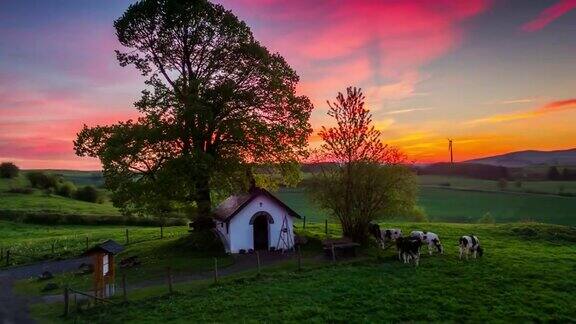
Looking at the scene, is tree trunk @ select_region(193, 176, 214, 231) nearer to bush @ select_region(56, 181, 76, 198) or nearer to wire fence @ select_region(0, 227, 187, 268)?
wire fence @ select_region(0, 227, 187, 268)

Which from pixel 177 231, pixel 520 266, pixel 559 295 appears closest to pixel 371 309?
pixel 559 295

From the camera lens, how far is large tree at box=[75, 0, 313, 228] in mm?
36062

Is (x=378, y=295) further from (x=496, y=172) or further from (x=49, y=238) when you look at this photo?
(x=496, y=172)

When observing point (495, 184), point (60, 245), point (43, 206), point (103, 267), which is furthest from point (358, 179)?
point (495, 184)

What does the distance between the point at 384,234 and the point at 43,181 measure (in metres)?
80.9

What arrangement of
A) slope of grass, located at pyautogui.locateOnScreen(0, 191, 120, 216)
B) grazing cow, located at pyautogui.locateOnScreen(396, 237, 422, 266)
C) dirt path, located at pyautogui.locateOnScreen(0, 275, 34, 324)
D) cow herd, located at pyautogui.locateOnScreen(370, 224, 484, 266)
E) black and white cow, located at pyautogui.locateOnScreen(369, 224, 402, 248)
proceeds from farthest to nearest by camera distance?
slope of grass, located at pyautogui.locateOnScreen(0, 191, 120, 216) → black and white cow, located at pyautogui.locateOnScreen(369, 224, 402, 248) → cow herd, located at pyautogui.locateOnScreen(370, 224, 484, 266) → grazing cow, located at pyautogui.locateOnScreen(396, 237, 422, 266) → dirt path, located at pyautogui.locateOnScreen(0, 275, 34, 324)

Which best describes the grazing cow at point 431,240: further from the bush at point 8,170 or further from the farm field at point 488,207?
the bush at point 8,170

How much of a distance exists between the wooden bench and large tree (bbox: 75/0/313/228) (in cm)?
1003

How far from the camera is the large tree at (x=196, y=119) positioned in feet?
118

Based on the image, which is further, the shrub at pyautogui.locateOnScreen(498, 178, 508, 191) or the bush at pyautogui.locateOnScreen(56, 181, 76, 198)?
the shrub at pyautogui.locateOnScreen(498, 178, 508, 191)

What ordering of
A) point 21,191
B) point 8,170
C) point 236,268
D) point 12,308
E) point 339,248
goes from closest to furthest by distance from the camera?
point 12,308 → point 236,268 → point 339,248 → point 21,191 → point 8,170

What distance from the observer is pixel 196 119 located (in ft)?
124

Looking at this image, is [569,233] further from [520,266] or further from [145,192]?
[145,192]

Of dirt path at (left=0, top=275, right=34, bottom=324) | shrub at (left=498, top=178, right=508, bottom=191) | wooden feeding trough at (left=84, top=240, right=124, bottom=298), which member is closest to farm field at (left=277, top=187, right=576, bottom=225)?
shrub at (left=498, top=178, right=508, bottom=191)
